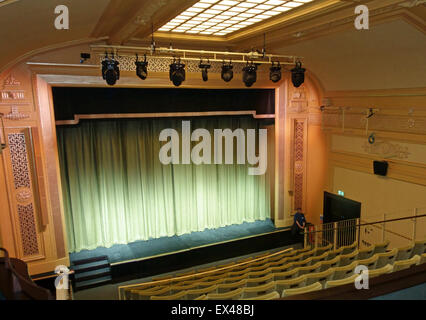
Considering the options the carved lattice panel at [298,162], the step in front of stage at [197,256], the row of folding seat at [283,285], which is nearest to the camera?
the row of folding seat at [283,285]

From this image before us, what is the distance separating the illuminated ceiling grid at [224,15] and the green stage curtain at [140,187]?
3051 mm

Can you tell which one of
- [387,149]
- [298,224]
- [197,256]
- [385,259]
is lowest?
[197,256]

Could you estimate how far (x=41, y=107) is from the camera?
22.8 ft

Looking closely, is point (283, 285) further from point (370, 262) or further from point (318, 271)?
point (370, 262)

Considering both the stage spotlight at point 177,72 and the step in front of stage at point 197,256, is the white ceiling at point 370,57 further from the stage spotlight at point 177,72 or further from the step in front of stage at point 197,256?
the step in front of stage at point 197,256

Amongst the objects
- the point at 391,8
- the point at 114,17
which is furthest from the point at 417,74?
the point at 114,17

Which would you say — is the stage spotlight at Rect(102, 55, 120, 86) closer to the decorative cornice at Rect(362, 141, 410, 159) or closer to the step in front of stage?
the step in front of stage

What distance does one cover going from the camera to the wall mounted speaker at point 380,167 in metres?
7.61

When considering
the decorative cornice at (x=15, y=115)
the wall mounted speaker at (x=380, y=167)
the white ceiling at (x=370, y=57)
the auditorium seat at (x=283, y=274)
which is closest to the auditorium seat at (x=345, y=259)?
Result: the auditorium seat at (x=283, y=274)

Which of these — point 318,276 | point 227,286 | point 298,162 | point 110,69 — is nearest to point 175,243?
point 298,162

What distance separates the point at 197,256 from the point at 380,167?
488cm

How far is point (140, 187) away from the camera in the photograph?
366 inches

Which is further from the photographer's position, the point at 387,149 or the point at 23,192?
the point at 387,149

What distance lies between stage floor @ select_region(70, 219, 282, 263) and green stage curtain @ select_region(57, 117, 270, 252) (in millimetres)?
222
